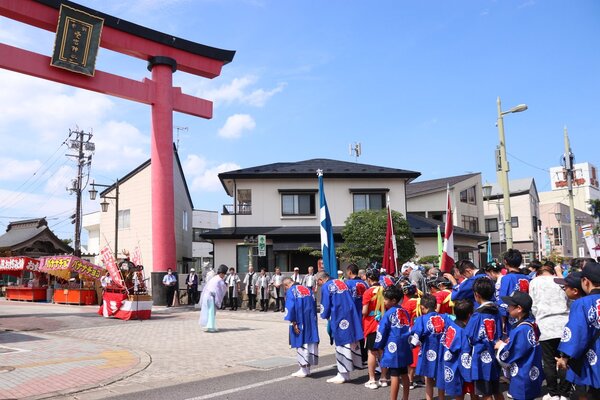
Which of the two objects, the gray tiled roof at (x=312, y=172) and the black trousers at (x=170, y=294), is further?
the gray tiled roof at (x=312, y=172)

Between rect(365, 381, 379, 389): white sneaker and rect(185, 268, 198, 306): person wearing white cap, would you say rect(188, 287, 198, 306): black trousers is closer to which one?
rect(185, 268, 198, 306): person wearing white cap

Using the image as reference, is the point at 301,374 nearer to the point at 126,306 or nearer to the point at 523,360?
the point at 523,360

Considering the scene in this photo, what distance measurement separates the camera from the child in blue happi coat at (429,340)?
19.1ft

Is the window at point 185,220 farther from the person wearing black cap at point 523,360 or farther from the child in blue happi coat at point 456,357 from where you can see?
the person wearing black cap at point 523,360

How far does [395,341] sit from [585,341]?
2.62 metres

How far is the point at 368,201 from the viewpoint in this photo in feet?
101

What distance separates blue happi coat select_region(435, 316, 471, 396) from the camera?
5.29m

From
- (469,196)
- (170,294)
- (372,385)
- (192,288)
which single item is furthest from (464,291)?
(469,196)

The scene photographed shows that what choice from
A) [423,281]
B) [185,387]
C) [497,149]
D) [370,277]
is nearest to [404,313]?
[370,277]

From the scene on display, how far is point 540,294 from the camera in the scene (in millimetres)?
6867

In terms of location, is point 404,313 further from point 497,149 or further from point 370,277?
point 497,149

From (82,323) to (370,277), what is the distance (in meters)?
12.0

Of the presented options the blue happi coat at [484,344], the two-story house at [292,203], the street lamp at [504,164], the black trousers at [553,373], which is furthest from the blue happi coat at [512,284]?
the two-story house at [292,203]

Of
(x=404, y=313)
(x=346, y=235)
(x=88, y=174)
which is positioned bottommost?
(x=404, y=313)
